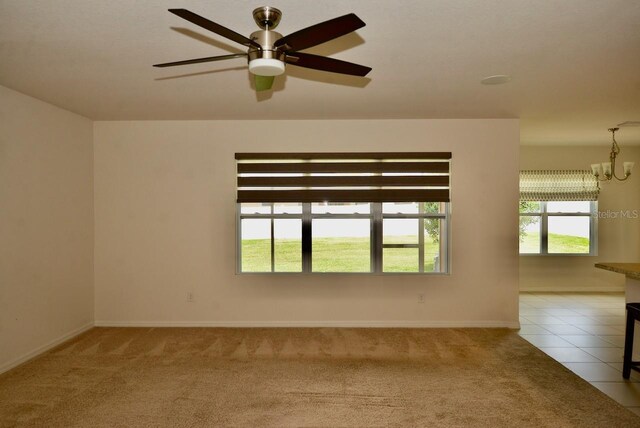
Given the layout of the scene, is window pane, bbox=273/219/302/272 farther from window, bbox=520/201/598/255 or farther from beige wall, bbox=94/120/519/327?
window, bbox=520/201/598/255

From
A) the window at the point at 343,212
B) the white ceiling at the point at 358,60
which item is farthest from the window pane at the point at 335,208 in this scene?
the white ceiling at the point at 358,60

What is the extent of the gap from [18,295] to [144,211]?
155cm

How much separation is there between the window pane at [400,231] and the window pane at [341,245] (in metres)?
0.21

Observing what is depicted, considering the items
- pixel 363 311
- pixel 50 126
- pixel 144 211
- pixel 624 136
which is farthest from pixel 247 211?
pixel 624 136

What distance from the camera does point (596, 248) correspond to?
23.1 ft

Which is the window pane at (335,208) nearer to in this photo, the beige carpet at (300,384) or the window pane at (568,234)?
the beige carpet at (300,384)

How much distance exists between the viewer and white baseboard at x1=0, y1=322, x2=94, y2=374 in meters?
3.56

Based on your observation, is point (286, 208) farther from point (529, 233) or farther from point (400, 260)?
point (529, 233)

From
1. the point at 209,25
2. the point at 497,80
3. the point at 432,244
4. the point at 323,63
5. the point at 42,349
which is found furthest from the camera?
the point at 432,244

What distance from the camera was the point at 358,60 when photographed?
2928mm

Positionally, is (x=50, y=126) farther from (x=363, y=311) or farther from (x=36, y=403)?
(x=363, y=311)

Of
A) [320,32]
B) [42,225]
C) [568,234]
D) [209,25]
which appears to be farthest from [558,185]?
[42,225]

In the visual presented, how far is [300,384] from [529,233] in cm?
568

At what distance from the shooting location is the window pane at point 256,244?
497cm
